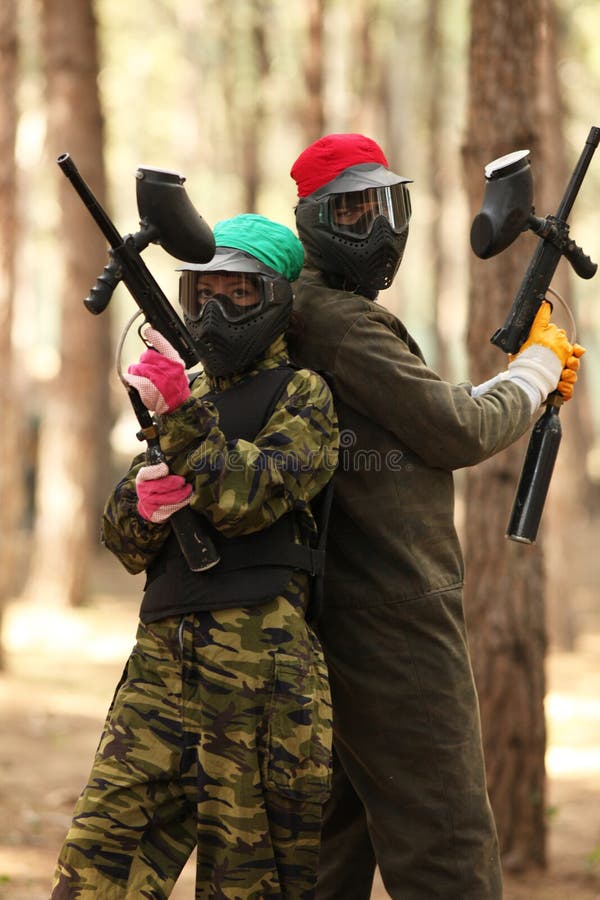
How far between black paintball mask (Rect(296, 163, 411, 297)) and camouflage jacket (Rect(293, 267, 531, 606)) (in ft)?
0.31

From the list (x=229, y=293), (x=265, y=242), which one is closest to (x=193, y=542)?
(x=229, y=293)

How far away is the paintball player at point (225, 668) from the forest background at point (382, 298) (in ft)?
7.56

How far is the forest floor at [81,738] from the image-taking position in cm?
552

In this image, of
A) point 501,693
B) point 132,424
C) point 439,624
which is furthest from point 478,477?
point 132,424

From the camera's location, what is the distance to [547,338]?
3475 mm

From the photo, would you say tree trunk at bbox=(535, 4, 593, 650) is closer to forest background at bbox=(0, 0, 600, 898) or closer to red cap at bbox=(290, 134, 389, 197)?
forest background at bbox=(0, 0, 600, 898)

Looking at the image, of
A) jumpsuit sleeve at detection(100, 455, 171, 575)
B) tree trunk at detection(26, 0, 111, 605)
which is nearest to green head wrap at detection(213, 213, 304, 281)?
jumpsuit sleeve at detection(100, 455, 171, 575)

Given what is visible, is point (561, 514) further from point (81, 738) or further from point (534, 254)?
point (534, 254)

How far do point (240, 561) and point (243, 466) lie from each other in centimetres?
26

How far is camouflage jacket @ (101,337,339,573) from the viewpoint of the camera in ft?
9.60

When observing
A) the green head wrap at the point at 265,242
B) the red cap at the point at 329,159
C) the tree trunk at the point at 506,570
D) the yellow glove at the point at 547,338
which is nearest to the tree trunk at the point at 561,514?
the tree trunk at the point at 506,570

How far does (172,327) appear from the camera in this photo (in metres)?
3.03

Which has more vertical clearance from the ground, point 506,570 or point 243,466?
point 243,466

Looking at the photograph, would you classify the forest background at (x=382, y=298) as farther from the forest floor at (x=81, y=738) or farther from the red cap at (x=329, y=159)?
the red cap at (x=329, y=159)
